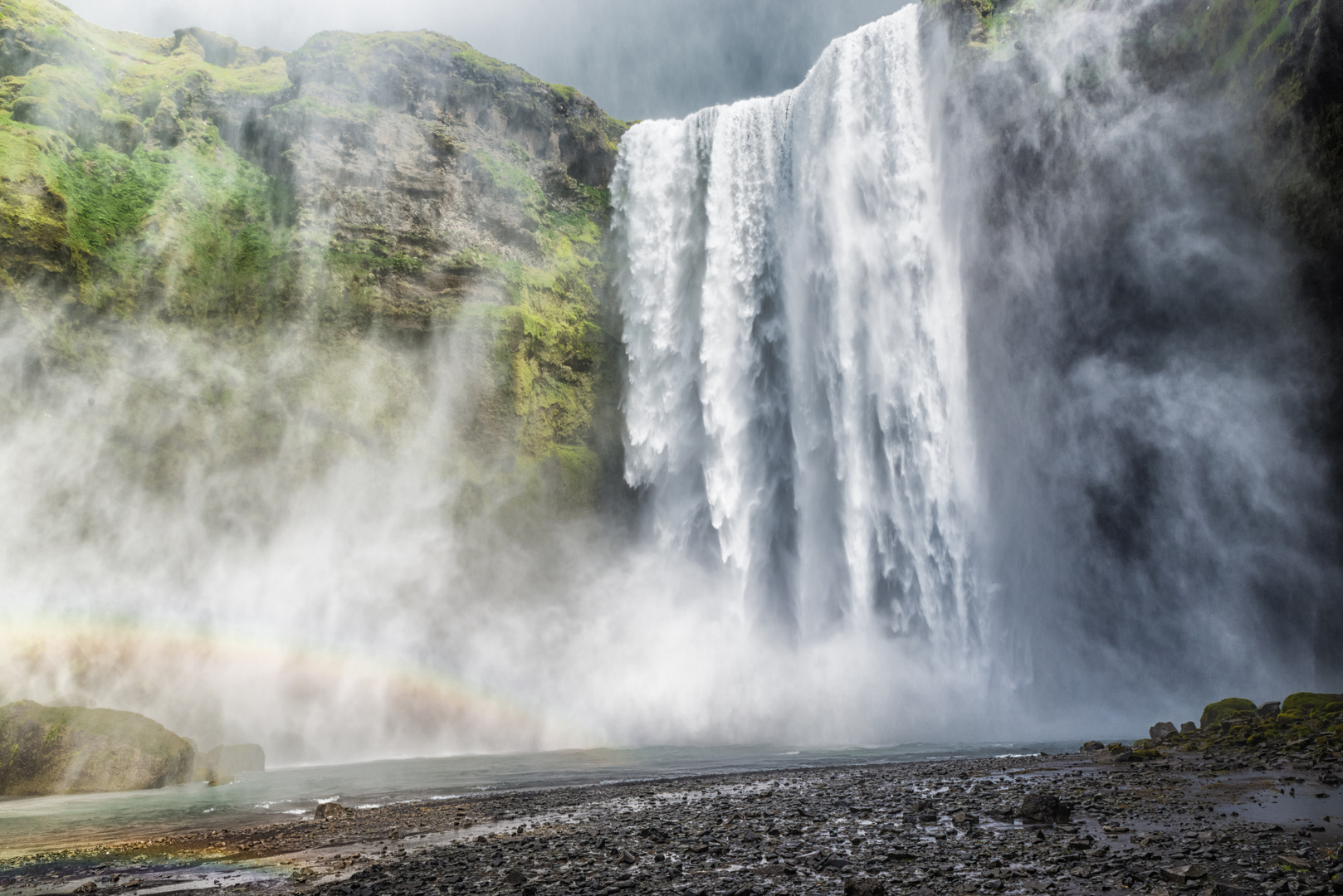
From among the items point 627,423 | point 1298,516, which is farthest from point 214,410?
point 1298,516

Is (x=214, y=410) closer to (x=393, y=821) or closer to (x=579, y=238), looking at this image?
(x=579, y=238)

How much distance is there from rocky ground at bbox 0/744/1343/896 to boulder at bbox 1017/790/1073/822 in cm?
2

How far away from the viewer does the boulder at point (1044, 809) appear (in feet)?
25.5

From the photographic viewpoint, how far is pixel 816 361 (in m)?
29.4

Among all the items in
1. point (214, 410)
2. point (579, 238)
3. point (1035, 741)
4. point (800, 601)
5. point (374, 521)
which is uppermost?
point (579, 238)

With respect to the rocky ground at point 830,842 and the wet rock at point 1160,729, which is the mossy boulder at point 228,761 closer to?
the rocky ground at point 830,842

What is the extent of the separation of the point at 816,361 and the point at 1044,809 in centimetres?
2285

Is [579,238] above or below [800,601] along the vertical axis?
above

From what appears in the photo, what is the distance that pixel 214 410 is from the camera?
91.7 ft

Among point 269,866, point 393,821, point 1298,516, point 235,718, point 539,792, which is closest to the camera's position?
point 269,866

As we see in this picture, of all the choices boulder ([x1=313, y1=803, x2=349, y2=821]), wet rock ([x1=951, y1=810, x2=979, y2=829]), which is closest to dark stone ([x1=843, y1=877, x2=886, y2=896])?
wet rock ([x1=951, y1=810, x2=979, y2=829])

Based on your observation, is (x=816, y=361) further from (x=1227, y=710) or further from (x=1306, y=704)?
(x=1306, y=704)

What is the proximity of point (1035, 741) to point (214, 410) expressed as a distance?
2952 cm

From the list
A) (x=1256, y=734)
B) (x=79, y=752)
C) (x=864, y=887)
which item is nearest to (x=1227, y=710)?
(x=1256, y=734)
